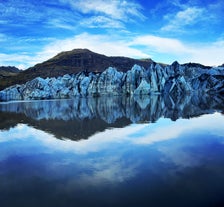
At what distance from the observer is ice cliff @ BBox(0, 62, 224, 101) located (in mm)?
77106

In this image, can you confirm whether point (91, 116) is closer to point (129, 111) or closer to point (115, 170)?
point (129, 111)

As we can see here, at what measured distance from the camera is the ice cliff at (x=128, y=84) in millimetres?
77106

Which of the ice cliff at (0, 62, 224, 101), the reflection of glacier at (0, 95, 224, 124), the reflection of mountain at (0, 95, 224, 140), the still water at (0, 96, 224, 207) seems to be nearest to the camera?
the still water at (0, 96, 224, 207)

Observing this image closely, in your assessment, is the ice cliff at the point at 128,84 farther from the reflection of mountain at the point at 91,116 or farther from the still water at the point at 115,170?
the still water at the point at 115,170

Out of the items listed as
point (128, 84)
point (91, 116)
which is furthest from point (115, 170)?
point (128, 84)

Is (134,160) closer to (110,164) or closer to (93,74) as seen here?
(110,164)

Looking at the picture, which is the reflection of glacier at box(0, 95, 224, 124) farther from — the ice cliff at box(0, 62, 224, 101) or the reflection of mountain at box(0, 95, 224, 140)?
the ice cliff at box(0, 62, 224, 101)

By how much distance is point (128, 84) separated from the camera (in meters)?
85.9

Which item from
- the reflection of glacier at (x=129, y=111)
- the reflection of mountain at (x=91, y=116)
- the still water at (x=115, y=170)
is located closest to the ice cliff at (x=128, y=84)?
the reflection of glacier at (x=129, y=111)

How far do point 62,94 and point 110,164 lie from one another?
8323 cm

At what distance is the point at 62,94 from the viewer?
89.1 metres

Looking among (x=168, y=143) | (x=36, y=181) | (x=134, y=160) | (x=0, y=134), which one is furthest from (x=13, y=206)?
(x=0, y=134)

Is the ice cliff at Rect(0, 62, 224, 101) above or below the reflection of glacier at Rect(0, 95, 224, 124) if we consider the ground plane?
above

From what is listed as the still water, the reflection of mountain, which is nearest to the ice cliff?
the reflection of mountain
